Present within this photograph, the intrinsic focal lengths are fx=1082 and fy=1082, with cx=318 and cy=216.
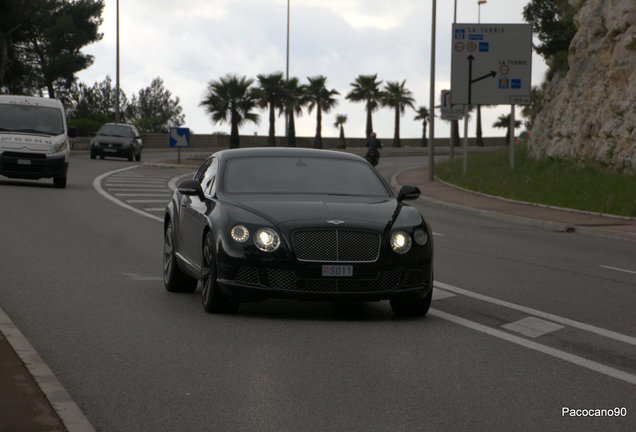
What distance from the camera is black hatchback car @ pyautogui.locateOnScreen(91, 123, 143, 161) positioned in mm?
49281

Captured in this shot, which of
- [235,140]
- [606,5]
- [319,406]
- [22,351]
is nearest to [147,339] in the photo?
[22,351]

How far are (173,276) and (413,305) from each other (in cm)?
261

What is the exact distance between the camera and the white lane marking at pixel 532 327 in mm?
8445

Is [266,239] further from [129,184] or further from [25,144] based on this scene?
[129,184]

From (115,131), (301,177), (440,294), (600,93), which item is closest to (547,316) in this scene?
(440,294)

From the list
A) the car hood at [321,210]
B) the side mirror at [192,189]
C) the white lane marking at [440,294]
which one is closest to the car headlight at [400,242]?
the car hood at [321,210]

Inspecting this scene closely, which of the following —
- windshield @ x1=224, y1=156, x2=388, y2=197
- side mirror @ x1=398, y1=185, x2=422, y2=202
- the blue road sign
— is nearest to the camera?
side mirror @ x1=398, y1=185, x2=422, y2=202

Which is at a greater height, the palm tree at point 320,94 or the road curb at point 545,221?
the palm tree at point 320,94

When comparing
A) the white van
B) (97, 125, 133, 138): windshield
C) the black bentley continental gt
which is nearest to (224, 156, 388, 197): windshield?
the black bentley continental gt

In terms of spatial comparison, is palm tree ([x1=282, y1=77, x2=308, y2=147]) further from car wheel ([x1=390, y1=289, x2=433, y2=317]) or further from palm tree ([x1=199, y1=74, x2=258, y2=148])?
car wheel ([x1=390, y1=289, x2=433, y2=317])

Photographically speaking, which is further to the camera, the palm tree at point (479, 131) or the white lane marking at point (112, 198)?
the palm tree at point (479, 131)

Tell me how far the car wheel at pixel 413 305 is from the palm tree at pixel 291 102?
69330 mm

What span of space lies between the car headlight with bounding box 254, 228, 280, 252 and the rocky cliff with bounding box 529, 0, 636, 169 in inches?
996

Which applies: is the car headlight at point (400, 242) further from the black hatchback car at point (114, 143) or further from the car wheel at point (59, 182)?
the black hatchback car at point (114, 143)
